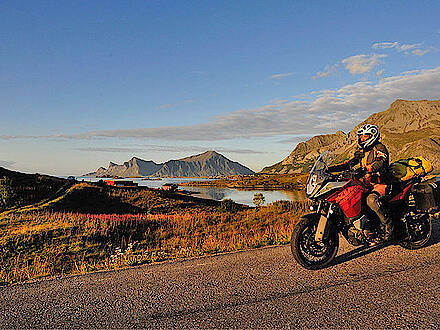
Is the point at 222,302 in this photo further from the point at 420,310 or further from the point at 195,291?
the point at 420,310

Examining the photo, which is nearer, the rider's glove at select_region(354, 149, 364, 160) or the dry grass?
the rider's glove at select_region(354, 149, 364, 160)

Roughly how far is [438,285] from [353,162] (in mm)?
2790

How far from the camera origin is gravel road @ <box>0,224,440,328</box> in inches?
153

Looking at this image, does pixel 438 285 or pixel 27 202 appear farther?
pixel 27 202

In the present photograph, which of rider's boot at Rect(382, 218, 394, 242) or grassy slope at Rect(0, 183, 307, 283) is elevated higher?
rider's boot at Rect(382, 218, 394, 242)

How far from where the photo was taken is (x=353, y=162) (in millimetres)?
6891

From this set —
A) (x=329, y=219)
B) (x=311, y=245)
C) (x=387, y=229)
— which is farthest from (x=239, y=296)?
(x=387, y=229)

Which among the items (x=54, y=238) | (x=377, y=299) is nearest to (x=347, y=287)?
(x=377, y=299)

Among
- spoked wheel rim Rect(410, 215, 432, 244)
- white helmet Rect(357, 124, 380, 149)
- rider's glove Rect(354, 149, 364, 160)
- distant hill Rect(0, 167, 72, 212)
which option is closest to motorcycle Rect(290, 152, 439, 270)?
rider's glove Rect(354, 149, 364, 160)

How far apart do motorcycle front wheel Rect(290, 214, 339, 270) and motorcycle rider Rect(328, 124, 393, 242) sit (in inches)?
40.3

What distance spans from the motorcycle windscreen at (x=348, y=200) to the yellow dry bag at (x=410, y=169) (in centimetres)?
160

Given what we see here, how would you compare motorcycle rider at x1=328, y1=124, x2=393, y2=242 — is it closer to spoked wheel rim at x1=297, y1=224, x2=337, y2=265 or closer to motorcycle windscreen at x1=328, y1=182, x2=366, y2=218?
motorcycle windscreen at x1=328, y1=182, x2=366, y2=218

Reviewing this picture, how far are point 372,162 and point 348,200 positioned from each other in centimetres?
120

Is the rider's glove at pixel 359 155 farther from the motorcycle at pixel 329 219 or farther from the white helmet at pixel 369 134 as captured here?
the motorcycle at pixel 329 219
